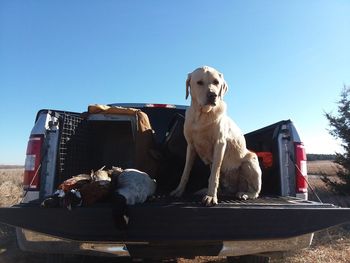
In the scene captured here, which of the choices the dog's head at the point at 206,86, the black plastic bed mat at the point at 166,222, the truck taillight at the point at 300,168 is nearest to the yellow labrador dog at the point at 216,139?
the dog's head at the point at 206,86

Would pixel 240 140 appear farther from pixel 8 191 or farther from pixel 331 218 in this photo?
pixel 8 191

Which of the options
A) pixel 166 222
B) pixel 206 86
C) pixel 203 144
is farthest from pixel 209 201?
pixel 206 86

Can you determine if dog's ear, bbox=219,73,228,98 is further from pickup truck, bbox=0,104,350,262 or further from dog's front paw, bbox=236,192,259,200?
dog's front paw, bbox=236,192,259,200

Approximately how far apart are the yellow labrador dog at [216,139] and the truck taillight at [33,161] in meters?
1.21

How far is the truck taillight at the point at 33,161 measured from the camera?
339 cm

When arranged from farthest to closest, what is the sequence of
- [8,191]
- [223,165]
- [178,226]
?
[8,191]
[223,165]
[178,226]

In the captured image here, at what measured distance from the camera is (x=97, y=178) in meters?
3.02

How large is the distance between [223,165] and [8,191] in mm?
8236

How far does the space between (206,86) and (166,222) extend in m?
1.37

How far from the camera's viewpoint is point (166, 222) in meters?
2.55

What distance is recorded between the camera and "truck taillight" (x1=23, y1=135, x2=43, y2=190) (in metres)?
3.39

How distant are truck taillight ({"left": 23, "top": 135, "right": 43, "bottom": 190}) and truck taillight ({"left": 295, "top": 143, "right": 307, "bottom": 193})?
238 centimetres

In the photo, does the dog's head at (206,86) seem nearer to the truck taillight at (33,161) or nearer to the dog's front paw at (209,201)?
the dog's front paw at (209,201)

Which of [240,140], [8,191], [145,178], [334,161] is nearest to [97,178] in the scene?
[145,178]
